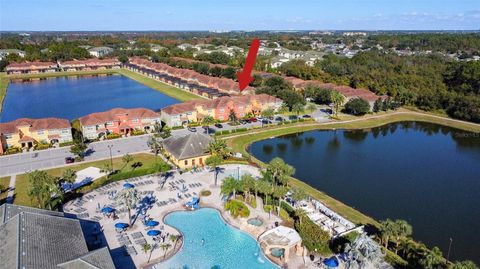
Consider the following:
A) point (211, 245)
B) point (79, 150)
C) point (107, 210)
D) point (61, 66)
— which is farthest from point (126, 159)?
point (61, 66)

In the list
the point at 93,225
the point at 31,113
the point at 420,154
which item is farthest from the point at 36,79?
the point at 420,154

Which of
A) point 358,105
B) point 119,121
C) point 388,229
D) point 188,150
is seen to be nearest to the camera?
point 388,229

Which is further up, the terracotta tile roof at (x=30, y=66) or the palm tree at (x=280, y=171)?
the terracotta tile roof at (x=30, y=66)

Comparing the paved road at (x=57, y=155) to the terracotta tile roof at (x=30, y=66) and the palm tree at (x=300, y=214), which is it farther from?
the terracotta tile roof at (x=30, y=66)

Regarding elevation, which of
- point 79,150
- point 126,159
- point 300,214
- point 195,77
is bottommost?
point 300,214

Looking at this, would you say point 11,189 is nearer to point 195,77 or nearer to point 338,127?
point 338,127

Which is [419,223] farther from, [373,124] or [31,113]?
[31,113]

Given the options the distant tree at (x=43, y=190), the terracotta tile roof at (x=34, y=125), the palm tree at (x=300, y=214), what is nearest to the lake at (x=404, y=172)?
the palm tree at (x=300, y=214)
